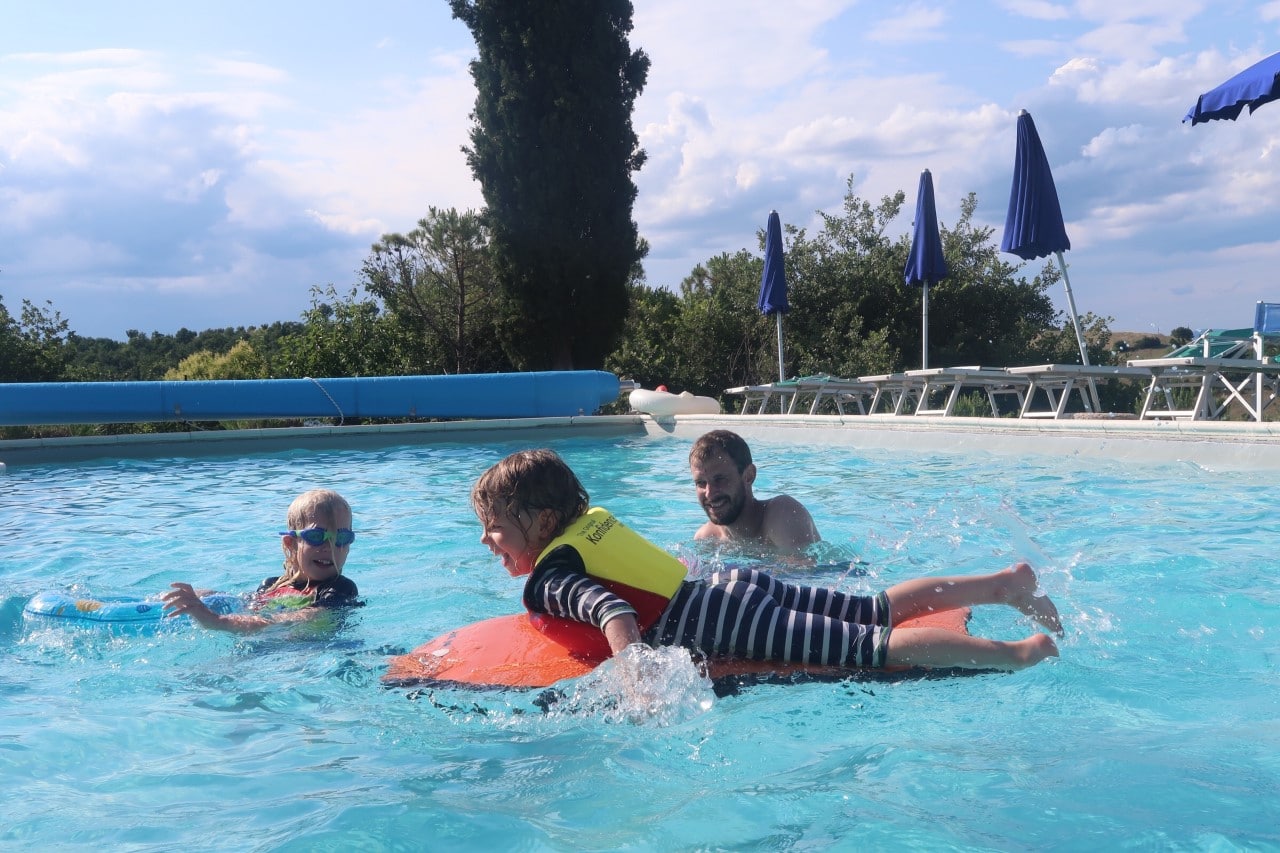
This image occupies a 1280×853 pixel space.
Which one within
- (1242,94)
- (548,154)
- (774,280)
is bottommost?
(774,280)

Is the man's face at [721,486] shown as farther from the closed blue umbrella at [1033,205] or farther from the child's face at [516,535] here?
the closed blue umbrella at [1033,205]

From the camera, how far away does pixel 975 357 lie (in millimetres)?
18594

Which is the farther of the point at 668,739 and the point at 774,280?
the point at 774,280

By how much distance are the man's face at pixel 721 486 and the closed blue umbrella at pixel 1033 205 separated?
8.26 m

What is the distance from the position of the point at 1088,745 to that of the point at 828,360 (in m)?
16.3

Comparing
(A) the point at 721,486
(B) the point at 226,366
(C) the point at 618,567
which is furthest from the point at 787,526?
(B) the point at 226,366

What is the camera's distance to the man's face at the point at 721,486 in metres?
4.80

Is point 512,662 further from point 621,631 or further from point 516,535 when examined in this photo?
point 621,631

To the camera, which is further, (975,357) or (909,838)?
(975,357)

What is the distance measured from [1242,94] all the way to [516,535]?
8410mm

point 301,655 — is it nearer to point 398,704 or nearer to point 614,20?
point 398,704

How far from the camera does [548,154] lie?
19641 mm

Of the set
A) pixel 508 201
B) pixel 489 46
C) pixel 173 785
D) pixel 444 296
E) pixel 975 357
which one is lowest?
pixel 173 785

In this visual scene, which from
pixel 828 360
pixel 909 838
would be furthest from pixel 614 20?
pixel 909 838
